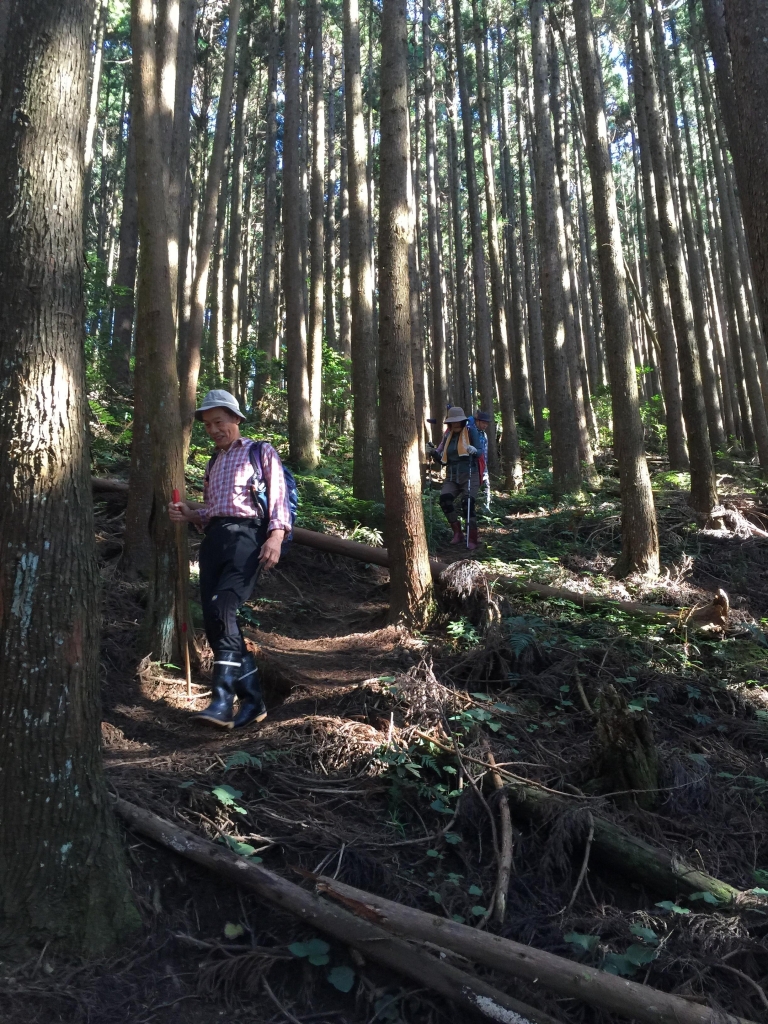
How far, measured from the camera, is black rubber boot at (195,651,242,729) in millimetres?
4648

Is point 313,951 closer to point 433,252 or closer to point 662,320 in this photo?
point 662,320

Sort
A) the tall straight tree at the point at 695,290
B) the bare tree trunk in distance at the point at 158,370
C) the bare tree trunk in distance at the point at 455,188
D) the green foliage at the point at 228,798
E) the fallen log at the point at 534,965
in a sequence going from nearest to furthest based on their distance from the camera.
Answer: the fallen log at the point at 534,965 < the green foliage at the point at 228,798 < the bare tree trunk in distance at the point at 158,370 < the tall straight tree at the point at 695,290 < the bare tree trunk in distance at the point at 455,188

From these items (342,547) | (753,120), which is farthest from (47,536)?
(342,547)

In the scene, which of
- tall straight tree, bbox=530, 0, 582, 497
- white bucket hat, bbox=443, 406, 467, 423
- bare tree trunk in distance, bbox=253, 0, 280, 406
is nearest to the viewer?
white bucket hat, bbox=443, 406, 467, 423

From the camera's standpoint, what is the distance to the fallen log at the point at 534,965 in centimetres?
244

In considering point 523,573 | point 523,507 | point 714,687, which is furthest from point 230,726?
point 523,507

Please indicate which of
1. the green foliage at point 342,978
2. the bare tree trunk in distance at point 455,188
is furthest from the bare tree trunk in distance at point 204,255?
the bare tree trunk in distance at point 455,188

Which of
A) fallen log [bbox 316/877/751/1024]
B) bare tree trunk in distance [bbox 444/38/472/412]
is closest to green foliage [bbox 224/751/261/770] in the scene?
fallen log [bbox 316/877/751/1024]

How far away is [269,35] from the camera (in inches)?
880

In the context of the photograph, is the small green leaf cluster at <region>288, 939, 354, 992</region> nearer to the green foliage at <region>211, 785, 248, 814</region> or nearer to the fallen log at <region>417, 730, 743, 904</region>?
the green foliage at <region>211, 785, 248, 814</region>

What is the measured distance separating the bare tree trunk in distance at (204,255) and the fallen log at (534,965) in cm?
768

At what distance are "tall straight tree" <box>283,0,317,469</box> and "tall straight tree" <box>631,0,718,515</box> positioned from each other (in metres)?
6.30

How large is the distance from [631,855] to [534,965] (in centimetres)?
109

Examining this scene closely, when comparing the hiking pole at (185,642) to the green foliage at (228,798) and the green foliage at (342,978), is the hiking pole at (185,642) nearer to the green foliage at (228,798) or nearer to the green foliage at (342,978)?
the green foliage at (228,798)
